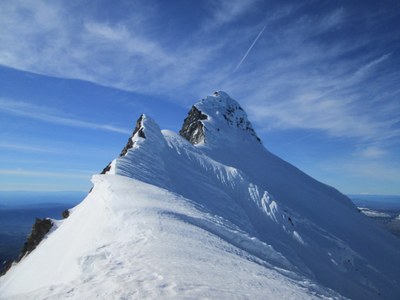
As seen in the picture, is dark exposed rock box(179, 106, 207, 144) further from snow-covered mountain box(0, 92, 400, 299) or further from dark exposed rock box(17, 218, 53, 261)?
A: dark exposed rock box(17, 218, 53, 261)

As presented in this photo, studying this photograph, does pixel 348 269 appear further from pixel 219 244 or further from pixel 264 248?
pixel 219 244

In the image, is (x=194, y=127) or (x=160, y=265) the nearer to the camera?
(x=160, y=265)

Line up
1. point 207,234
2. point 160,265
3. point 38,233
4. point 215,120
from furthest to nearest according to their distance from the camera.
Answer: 1. point 215,120
2. point 38,233
3. point 207,234
4. point 160,265

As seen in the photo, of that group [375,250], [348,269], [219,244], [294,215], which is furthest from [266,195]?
[219,244]

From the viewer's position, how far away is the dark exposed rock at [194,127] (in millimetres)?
70412

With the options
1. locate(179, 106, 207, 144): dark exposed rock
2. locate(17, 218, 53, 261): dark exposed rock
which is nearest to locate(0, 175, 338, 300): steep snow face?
locate(17, 218, 53, 261): dark exposed rock

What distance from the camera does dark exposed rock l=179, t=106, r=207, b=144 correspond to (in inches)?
2772

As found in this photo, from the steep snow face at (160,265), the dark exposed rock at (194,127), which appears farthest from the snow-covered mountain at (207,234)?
the dark exposed rock at (194,127)

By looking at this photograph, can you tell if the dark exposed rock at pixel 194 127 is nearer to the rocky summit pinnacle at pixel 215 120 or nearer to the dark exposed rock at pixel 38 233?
the rocky summit pinnacle at pixel 215 120

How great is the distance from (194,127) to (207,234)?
62.1 m

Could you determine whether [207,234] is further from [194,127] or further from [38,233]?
[194,127]

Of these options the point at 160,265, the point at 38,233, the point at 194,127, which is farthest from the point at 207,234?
the point at 194,127

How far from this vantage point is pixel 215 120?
78812mm

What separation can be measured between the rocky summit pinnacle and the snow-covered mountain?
0.40m
